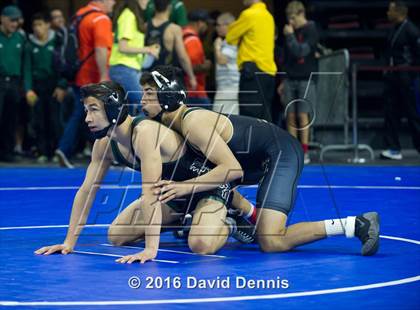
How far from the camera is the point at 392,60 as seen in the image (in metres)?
15.2

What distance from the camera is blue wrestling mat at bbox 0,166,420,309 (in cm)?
567

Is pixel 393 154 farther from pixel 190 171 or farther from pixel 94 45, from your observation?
pixel 190 171

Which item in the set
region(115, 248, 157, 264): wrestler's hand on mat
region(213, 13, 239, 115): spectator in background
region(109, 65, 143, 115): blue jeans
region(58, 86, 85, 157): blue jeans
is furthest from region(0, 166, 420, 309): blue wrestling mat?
region(213, 13, 239, 115): spectator in background

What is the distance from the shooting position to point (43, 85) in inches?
584

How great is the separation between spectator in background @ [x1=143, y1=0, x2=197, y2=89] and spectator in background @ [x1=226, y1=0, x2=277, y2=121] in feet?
2.13

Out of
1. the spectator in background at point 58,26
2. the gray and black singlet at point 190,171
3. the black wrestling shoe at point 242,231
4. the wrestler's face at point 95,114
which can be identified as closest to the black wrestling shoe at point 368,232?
the black wrestling shoe at point 242,231

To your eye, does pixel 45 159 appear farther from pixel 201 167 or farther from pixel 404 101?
pixel 201 167

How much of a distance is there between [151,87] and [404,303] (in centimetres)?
234

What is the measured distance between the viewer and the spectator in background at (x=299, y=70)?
1381 centimetres

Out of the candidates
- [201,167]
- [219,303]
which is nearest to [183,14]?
[201,167]

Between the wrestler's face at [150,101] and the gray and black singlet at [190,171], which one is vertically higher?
the wrestler's face at [150,101]

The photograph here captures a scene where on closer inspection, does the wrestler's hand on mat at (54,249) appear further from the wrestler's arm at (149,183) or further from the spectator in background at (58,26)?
the spectator in background at (58,26)

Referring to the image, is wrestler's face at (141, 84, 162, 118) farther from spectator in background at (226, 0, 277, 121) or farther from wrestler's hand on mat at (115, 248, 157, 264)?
spectator in background at (226, 0, 277, 121)

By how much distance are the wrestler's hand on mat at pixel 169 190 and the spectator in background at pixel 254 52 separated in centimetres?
572
